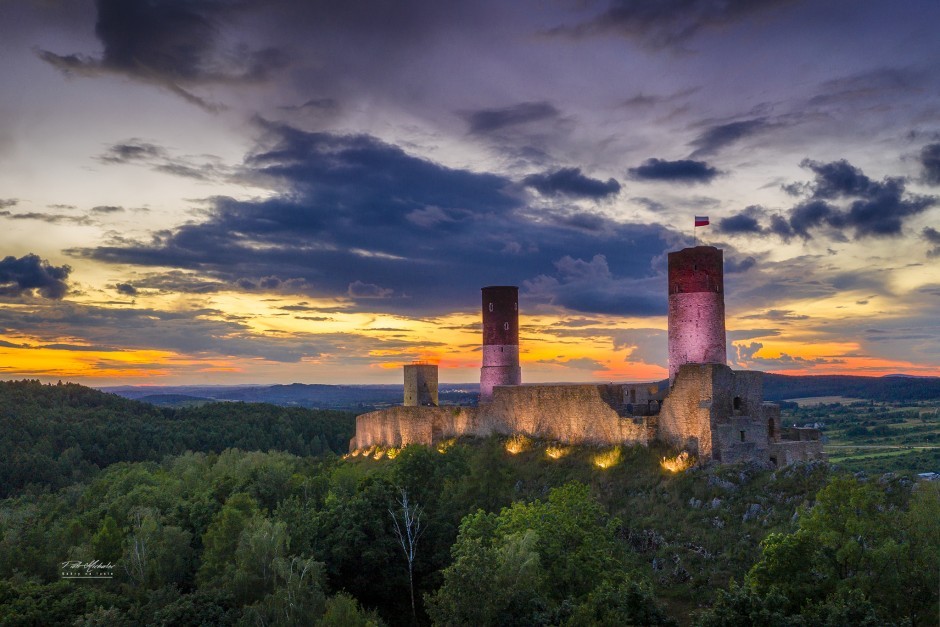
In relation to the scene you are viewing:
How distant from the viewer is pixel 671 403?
41.9 meters

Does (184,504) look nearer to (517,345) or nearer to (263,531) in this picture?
(263,531)

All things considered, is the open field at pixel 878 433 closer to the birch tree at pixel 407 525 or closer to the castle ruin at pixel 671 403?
the castle ruin at pixel 671 403

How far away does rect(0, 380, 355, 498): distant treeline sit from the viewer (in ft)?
345

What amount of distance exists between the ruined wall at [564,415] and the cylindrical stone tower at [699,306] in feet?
14.8

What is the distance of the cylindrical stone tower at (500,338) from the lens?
64062 mm

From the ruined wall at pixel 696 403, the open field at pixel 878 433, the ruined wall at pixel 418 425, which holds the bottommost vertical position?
the open field at pixel 878 433

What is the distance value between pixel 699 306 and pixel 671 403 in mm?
7724

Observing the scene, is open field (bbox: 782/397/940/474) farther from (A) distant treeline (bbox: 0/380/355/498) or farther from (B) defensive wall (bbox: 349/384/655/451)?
(A) distant treeline (bbox: 0/380/355/498)

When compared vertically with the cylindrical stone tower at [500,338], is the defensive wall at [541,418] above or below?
below

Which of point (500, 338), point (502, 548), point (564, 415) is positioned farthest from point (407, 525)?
point (500, 338)

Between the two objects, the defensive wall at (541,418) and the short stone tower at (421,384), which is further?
the short stone tower at (421,384)

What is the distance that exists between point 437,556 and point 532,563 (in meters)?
13.0

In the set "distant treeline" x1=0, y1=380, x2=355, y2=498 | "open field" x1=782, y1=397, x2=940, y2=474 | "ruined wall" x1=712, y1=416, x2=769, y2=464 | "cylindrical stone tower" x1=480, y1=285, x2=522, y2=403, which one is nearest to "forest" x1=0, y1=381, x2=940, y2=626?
"ruined wall" x1=712, y1=416, x2=769, y2=464

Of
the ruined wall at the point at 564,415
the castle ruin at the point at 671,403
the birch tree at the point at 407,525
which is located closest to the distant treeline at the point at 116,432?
the castle ruin at the point at 671,403
